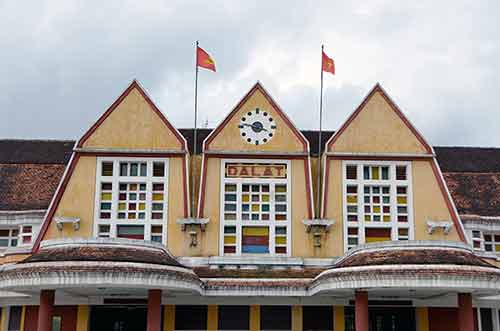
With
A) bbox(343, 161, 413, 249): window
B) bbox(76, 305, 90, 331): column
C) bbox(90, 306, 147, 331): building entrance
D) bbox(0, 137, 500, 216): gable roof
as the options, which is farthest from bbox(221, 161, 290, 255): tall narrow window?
bbox(76, 305, 90, 331): column

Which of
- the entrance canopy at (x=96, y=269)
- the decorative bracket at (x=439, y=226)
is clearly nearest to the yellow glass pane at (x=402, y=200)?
the decorative bracket at (x=439, y=226)

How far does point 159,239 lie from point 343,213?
8290mm

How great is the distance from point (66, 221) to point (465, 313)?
16.8 meters

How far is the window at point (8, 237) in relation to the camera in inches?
1261

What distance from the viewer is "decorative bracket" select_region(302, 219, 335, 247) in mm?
29991

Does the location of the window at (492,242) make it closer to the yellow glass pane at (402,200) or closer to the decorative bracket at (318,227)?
the yellow glass pane at (402,200)

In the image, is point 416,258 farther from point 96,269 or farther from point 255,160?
point 96,269

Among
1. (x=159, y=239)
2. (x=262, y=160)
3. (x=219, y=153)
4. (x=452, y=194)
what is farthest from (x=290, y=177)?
(x=452, y=194)

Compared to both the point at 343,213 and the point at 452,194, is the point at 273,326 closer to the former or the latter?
the point at 343,213

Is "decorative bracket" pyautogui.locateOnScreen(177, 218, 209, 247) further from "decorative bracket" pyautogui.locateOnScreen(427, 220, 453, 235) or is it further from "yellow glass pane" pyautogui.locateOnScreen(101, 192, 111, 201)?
"decorative bracket" pyautogui.locateOnScreen(427, 220, 453, 235)

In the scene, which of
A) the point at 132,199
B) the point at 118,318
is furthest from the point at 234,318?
the point at 132,199

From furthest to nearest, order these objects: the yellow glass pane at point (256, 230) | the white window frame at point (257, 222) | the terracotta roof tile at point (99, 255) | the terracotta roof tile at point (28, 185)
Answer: the terracotta roof tile at point (28, 185) → the yellow glass pane at point (256, 230) → the white window frame at point (257, 222) → the terracotta roof tile at point (99, 255)

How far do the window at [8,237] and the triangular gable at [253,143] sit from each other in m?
9.91

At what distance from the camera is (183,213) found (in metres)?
30.3
